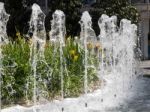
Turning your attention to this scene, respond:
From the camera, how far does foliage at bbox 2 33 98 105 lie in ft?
34.0

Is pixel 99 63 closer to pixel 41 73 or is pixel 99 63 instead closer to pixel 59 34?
pixel 59 34

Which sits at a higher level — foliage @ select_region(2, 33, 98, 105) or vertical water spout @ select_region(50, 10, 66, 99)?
vertical water spout @ select_region(50, 10, 66, 99)

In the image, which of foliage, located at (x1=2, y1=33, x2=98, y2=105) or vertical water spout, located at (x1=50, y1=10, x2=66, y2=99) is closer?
foliage, located at (x1=2, y1=33, x2=98, y2=105)

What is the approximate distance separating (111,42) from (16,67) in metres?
7.29

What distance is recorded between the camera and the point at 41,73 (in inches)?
432

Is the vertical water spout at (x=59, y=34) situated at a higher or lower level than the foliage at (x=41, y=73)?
higher

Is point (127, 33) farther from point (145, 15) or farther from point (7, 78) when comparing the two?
point (145, 15)

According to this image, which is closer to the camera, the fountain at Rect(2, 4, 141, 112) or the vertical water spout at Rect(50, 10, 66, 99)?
the fountain at Rect(2, 4, 141, 112)

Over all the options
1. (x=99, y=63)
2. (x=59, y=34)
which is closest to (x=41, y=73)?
(x=59, y=34)

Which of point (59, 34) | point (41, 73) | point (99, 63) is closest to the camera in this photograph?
point (41, 73)

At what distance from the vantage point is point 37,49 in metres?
11.7

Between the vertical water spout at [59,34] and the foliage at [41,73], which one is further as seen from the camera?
the vertical water spout at [59,34]

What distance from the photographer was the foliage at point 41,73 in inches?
408

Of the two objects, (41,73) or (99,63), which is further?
(99,63)
